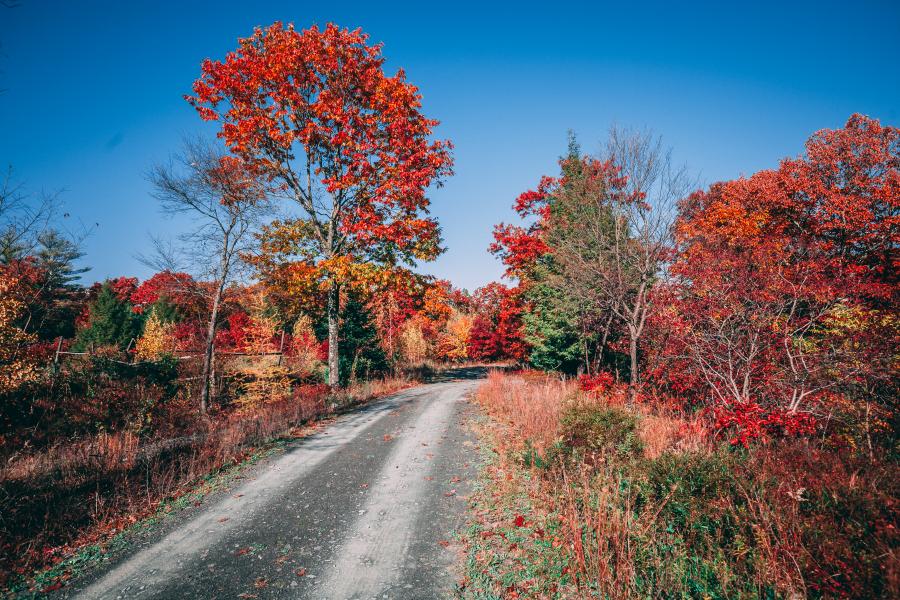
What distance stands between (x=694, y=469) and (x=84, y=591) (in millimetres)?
7398

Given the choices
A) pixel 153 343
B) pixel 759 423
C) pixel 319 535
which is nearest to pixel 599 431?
pixel 759 423

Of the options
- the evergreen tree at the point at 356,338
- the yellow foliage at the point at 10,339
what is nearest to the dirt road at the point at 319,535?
the yellow foliage at the point at 10,339

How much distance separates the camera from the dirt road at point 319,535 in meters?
3.89

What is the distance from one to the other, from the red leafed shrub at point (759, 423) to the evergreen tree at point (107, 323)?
1617 inches

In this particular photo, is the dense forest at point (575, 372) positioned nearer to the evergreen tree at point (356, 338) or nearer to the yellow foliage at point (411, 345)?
the evergreen tree at point (356, 338)

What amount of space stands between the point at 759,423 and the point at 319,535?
7511 mm

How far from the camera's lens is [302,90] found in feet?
43.9

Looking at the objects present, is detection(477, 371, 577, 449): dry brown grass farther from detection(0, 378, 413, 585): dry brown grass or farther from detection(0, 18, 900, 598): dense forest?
detection(0, 378, 413, 585): dry brown grass

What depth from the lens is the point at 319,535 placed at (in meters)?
4.91

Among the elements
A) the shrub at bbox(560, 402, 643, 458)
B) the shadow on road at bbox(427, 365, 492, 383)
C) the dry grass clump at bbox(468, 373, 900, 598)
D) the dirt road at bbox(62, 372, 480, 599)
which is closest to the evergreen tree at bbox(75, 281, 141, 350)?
the shadow on road at bbox(427, 365, 492, 383)

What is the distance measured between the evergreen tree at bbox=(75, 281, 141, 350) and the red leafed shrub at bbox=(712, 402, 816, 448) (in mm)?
41063

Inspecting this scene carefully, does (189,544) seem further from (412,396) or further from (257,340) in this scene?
(412,396)

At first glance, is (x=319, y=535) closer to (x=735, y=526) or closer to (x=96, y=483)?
(x=96, y=483)

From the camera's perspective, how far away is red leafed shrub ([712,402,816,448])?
5.96m
